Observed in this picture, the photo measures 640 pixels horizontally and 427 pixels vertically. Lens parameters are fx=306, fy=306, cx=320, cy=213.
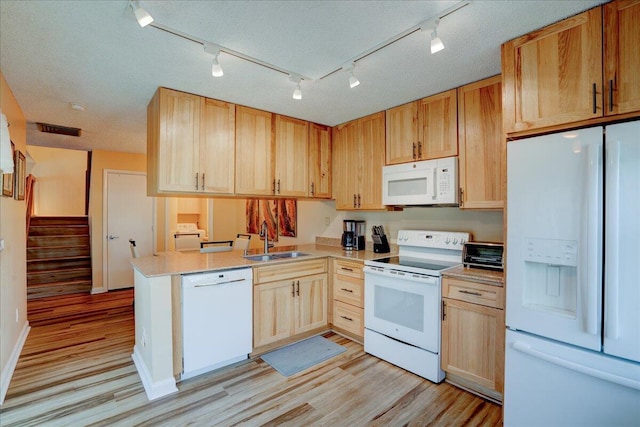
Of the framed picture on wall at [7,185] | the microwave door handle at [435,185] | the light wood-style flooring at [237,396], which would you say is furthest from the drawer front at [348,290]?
the framed picture on wall at [7,185]

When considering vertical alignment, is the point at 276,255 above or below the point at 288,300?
above

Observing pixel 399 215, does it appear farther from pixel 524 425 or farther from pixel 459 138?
pixel 524 425

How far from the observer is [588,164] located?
152 centimetres

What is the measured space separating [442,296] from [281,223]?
10.2 ft

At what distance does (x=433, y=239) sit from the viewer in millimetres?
2945

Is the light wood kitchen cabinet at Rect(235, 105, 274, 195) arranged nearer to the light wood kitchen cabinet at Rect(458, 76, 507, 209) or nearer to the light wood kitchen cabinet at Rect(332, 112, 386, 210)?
the light wood kitchen cabinet at Rect(332, 112, 386, 210)

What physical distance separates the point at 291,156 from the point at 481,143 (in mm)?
1921

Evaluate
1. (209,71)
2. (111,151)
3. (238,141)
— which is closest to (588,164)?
(209,71)

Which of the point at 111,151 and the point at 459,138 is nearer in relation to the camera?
the point at 459,138

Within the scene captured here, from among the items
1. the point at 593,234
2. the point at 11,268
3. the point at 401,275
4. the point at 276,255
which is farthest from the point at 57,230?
the point at 593,234

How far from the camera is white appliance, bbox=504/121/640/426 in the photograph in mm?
1438

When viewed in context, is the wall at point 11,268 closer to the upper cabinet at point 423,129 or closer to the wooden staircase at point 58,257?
the wooden staircase at point 58,257

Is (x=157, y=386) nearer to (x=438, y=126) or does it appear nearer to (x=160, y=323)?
(x=160, y=323)

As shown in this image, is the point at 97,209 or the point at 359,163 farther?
the point at 97,209
